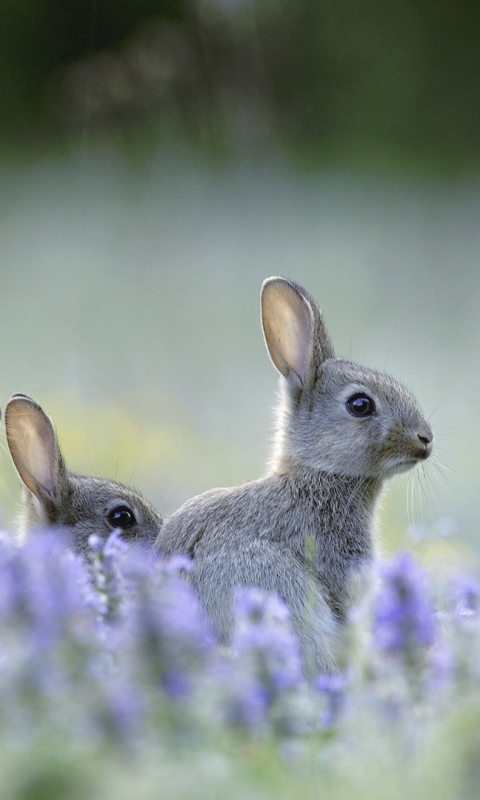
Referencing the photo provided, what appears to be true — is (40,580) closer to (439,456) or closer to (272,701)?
(272,701)

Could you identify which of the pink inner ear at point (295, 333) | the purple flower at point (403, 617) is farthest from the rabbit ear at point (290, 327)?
the purple flower at point (403, 617)

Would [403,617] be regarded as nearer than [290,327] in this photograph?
Yes

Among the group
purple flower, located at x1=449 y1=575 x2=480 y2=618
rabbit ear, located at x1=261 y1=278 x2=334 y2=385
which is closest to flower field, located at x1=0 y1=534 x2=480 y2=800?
purple flower, located at x1=449 y1=575 x2=480 y2=618

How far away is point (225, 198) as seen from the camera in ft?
19.1

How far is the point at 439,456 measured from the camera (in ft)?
8.87

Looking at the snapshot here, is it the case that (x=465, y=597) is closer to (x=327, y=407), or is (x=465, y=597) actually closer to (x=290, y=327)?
(x=327, y=407)

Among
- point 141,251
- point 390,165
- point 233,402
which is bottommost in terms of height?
point 233,402

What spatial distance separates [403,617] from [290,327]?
5.44 feet

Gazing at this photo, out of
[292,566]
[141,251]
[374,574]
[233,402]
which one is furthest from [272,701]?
[141,251]

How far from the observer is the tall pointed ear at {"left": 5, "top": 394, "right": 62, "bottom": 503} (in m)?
2.28

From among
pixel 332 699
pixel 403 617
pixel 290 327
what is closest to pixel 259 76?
pixel 290 327

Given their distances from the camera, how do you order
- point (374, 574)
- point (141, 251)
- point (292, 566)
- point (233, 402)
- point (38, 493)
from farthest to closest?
point (141, 251) < point (233, 402) < point (38, 493) < point (292, 566) < point (374, 574)

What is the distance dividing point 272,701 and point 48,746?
0.21m

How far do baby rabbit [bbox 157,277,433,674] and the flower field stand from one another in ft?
2.10
